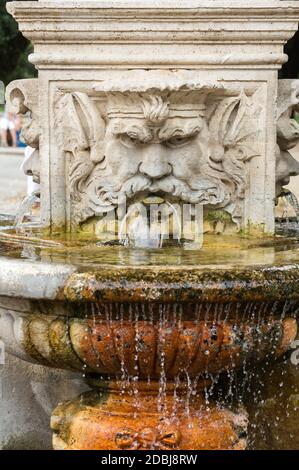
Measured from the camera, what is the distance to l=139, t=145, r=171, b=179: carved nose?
14.6 ft

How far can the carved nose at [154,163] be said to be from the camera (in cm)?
444

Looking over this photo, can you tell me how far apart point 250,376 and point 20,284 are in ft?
4.29

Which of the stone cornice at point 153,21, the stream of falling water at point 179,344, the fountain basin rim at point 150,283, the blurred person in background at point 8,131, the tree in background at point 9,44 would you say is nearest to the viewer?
the fountain basin rim at point 150,283

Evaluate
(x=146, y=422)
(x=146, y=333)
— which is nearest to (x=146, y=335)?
(x=146, y=333)

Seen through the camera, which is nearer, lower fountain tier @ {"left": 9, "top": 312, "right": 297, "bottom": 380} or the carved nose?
lower fountain tier @ {"left": 9, "top": 312, "right": 297, "bottom": 380}

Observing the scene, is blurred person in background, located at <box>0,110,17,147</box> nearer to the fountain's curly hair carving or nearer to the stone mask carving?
the stone mask carving

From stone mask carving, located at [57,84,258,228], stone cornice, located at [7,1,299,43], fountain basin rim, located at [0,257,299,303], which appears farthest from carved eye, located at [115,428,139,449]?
stone cornice, located at [7,1,299,43]

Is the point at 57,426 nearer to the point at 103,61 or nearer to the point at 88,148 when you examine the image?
the point at 88,148

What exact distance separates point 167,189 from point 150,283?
47.2 inches

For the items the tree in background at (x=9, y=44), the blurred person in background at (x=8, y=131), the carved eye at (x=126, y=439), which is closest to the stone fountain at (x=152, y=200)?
the carved eye at (x=126, y=439)

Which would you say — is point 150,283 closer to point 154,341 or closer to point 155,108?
point 154,341

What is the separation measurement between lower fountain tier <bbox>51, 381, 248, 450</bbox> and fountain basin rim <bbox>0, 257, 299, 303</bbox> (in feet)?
1.89

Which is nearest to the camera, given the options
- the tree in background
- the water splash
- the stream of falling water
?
the stream of falling water

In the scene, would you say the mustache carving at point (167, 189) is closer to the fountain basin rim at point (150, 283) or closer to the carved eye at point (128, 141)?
the carved eye at point (128, 141)
